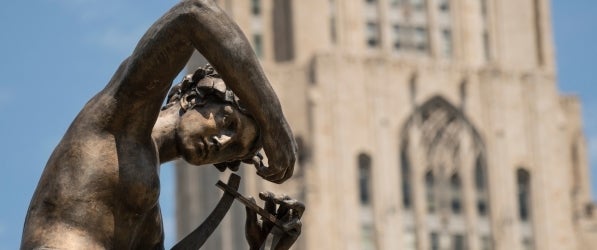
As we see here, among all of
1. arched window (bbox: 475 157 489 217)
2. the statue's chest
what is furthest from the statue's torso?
arched window (bbox: 475 157 489 217)

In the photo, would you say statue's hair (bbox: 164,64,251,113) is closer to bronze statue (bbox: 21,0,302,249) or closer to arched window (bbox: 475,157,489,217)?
bronze statue (bbox: 21,0,302,249)

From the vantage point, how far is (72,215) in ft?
19.8

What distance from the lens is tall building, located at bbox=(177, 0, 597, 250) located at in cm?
8362

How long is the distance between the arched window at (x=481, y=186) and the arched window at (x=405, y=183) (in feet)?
10.3

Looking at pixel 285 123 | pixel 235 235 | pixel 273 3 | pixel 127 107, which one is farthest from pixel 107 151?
pixel 273 3

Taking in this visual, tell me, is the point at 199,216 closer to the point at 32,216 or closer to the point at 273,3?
the point at 273,3

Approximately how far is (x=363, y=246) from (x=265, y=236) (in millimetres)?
76227

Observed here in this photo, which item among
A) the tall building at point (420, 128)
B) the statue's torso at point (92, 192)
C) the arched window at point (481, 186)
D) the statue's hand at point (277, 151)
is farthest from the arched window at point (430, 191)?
the statue's torso at point (92, 192)

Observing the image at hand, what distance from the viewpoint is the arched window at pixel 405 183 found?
85125mm

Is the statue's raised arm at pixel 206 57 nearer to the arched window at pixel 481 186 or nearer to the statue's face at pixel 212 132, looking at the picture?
the statue's face at pixel 212 132

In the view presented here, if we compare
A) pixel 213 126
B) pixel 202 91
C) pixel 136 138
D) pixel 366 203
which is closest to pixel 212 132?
pixel 213 126

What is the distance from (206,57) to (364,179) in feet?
258

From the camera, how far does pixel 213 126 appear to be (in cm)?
634

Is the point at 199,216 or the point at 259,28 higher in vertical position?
the point at 259,28
